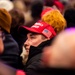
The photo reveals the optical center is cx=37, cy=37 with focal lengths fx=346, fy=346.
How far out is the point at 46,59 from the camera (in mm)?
1555

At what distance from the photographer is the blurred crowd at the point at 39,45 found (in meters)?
1.53

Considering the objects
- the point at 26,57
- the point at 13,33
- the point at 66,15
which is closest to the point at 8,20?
the point at 26,57

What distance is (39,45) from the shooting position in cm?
368

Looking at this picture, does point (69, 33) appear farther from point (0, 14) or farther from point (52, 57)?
point (0, 14)

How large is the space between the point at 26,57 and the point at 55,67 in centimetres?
240

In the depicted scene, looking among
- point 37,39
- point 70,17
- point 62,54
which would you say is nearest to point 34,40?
point 37,39

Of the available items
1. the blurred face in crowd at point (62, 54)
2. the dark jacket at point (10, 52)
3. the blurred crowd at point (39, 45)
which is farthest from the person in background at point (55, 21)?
the blurred face in crowd at point (62, 54)

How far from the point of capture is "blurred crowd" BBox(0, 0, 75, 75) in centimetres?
153

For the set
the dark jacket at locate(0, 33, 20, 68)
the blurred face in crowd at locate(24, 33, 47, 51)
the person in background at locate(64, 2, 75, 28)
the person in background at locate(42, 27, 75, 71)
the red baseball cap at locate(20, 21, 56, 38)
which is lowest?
the person in background at locate(64, 2, 75, 28)

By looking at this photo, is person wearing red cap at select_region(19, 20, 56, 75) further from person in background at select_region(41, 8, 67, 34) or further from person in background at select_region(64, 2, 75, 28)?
person in background at select_region(64, 2, 75, 28)

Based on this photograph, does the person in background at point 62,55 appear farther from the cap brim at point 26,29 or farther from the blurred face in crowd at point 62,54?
the cap brim at point 26,29

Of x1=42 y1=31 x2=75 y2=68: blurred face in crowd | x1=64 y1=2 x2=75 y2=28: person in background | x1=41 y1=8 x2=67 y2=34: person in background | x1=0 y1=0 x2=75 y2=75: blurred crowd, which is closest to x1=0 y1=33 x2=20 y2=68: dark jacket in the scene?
x1=0 y1=0 x2=75 y2=75: blurred crowd

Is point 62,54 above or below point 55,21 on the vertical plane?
above

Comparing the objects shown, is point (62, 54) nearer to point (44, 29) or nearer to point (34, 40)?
point (34, 40)
